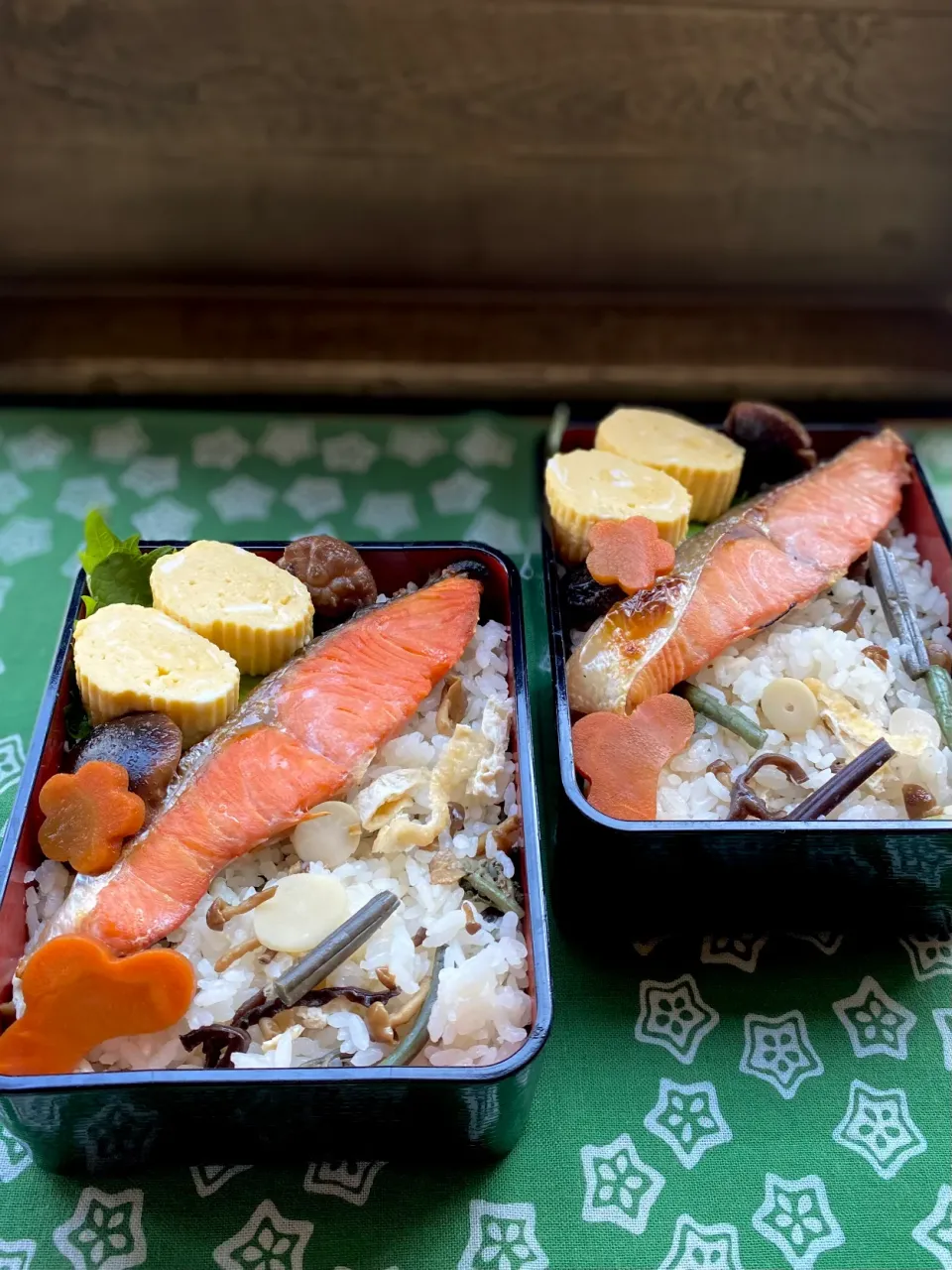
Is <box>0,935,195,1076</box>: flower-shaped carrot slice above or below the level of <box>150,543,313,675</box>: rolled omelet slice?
below

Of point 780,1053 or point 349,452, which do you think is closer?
point 780,1053

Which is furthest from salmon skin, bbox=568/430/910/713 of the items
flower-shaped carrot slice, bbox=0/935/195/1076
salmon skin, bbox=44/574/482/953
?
flower-shaped carrot slice, bbox=0/935/195/1076

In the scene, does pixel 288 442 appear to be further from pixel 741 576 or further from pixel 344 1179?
pixel 344 1179

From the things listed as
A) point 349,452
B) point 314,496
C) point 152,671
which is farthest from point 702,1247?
point 349,452

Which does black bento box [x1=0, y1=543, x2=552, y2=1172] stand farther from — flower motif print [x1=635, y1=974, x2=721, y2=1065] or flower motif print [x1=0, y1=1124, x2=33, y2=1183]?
flower motif print [x1=635, y1=974, x2=721, y2=1065]

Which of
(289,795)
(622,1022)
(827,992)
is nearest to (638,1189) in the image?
(622,1022)

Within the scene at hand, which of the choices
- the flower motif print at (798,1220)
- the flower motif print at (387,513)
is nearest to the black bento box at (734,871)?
the flower motif print at (798,1220)
